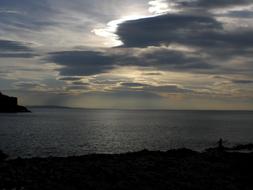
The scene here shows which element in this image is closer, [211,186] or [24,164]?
[211,186]

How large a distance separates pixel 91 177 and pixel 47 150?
3356cm

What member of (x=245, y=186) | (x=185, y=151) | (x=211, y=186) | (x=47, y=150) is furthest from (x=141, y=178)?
(x=47, y=150)

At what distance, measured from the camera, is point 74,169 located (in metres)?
29.7

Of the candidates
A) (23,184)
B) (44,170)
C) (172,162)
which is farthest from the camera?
(172,162)

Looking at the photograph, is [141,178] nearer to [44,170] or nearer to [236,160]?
[44,170]

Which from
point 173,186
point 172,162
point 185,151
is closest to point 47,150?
point 185,151

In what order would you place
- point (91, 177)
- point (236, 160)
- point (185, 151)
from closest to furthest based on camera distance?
point (91, 177) < point (236, 160) < point (185, 151)

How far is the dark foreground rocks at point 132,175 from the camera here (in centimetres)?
2436

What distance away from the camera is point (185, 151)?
149 feet

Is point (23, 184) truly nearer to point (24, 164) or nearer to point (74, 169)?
point (74, 169)

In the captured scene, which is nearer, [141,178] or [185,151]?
[141,178]

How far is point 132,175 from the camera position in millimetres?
27516

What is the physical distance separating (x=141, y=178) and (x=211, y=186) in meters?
5.23

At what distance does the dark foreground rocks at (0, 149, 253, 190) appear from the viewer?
24359 mm
